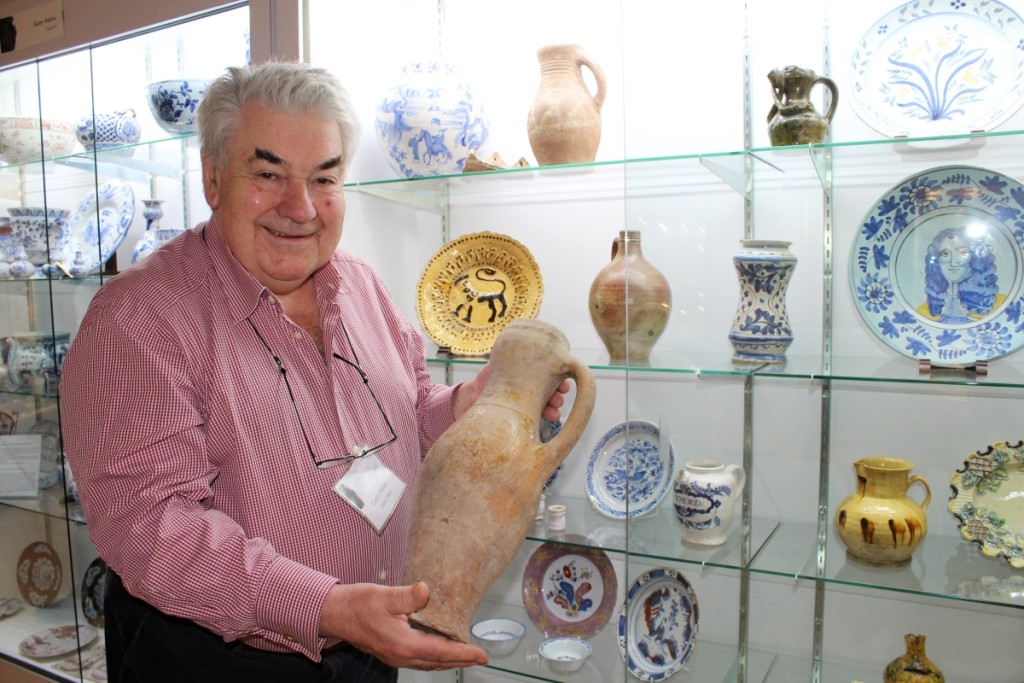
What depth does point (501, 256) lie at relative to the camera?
200cm

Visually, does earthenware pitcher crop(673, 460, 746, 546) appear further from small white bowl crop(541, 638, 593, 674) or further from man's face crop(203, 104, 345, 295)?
man's face crop(203, 104, 345, 295)

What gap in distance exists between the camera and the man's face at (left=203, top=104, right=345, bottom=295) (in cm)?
123

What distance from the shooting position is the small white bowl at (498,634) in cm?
192

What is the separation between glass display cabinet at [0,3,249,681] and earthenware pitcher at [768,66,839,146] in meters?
1.48

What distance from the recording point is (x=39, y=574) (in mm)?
2564

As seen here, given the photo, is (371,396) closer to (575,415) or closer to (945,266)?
(575,415)

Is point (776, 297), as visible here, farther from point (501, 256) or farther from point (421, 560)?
point (421, 560)

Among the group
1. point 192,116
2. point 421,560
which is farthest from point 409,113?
point 421,560


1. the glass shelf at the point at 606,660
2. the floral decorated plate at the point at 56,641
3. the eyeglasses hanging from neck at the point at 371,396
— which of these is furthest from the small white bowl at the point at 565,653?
the floral decorated plate at the point at 56,641

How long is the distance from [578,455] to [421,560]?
1044mm

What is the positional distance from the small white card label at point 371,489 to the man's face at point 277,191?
34 centimetres

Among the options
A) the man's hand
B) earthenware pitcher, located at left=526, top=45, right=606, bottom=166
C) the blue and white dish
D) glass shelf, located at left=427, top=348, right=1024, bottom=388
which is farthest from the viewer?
the blue and white dish

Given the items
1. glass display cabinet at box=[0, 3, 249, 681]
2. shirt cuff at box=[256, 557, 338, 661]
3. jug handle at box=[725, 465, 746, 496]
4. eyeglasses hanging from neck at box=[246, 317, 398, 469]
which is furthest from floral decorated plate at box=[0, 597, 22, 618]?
jug handle at box=[725, 465, 746, 496]

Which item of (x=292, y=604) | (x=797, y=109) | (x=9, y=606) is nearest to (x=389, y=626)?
(x=292, y=604)
